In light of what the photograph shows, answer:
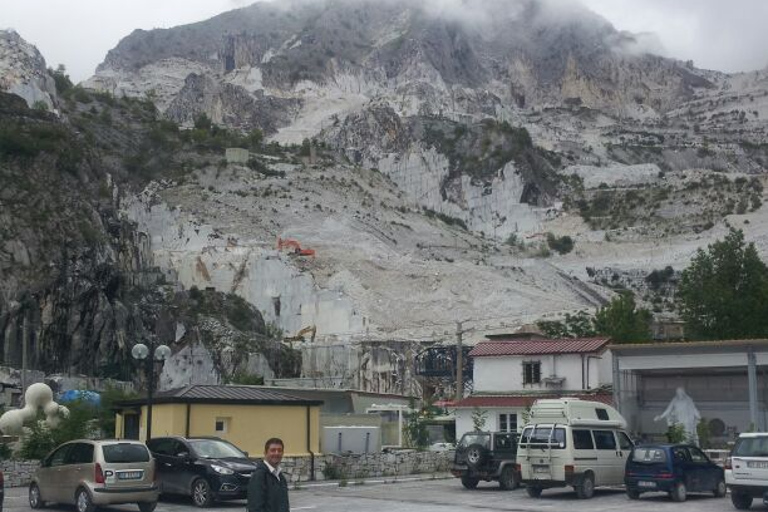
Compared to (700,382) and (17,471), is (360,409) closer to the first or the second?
(700,382)

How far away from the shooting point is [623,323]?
64.5 m

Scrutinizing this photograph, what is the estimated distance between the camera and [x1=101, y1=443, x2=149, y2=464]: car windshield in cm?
2175

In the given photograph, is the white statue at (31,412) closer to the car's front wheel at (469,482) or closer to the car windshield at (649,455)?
the car's front wheel at (469,482)

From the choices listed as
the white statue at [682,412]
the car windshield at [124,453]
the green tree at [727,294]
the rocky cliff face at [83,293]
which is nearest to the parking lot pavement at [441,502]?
the car windshield at [124,453]

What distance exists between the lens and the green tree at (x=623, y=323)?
62.8 meters

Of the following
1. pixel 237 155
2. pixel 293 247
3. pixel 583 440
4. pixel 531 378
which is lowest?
pixel 583 440

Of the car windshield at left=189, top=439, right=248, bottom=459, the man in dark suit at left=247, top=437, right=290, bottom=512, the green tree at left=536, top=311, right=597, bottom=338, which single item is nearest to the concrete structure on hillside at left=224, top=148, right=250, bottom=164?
the green tree at left=536, top=311, right=597, bottom=338

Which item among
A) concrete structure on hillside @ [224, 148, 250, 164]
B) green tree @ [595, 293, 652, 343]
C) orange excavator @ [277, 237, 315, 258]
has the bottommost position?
green tree @ [595, 293, 652, 343]

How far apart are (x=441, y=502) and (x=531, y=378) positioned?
18750mm

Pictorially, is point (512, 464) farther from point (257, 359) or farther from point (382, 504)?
point (257, 359)

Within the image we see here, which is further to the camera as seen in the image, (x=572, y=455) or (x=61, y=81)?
(x=61, y=81)

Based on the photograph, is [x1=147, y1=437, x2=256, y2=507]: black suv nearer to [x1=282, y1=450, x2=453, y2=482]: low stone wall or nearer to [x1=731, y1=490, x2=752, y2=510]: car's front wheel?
[x1=282, y1=450, x2=453, y2=482]: low stone wall

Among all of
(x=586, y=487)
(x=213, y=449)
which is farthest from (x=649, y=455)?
(x=213, y=449)

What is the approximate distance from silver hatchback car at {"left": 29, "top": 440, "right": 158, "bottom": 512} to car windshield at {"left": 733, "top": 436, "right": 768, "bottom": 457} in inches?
497
